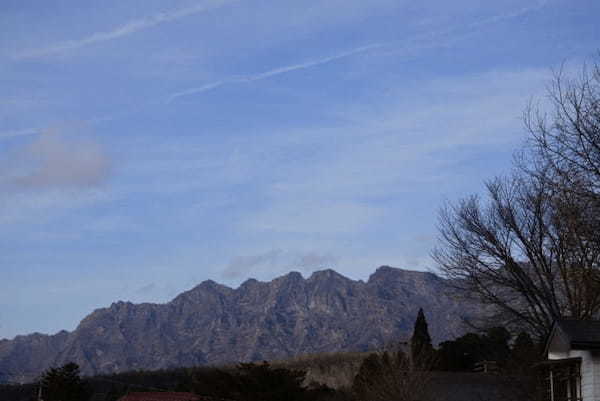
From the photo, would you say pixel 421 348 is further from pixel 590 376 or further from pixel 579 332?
pixel 590 376

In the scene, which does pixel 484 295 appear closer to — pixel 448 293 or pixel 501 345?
pixel 448 293

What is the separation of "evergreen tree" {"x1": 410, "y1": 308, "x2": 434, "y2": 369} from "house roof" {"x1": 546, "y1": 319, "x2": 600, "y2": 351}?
20.1m

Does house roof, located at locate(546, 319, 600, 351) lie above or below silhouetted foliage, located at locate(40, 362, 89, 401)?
above

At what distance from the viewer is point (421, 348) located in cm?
5378

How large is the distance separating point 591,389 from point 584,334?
51.6 inches

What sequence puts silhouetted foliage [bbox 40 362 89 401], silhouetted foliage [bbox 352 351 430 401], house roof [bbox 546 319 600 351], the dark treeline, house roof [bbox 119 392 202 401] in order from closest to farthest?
house roof [bbox 546 319 600 351], the dark treeline, silhouetted foliage [bbox 352 351 430 401], silhouetted foliage [bbox 40 362 89 401], house roof [bbox 119 392 202 401]

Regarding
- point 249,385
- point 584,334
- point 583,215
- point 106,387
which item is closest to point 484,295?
point 249,385

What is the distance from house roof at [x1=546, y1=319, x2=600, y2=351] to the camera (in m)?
21.9

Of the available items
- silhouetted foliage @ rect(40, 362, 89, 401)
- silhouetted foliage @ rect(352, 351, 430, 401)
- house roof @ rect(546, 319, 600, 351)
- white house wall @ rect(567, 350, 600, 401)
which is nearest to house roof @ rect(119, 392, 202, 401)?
silhouetted foliage @ rect(40, 362, 89, 401)

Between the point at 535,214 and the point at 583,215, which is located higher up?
the point at 535,214

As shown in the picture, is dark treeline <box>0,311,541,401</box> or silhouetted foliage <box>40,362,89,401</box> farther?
silhouetted foliage <box>40,362,89,401</box>

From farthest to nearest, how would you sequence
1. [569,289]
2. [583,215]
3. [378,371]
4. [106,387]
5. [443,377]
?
[106,387] → [443,377] → [378,371] → [569,289] → [583,215]

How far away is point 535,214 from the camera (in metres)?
32.4

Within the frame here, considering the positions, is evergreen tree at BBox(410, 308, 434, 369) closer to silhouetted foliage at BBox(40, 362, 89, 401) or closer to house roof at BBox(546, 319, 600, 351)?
silhouetted foliage at BBox(40, 362, 89, 401)
